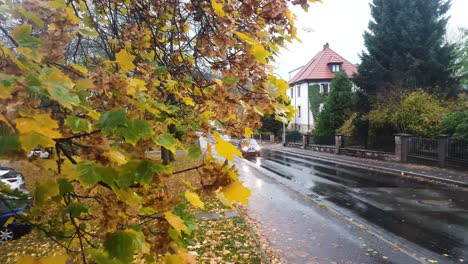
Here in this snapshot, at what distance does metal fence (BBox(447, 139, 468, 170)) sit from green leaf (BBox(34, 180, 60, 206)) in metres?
21.4

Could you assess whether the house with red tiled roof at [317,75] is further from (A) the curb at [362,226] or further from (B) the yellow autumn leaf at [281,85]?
(B) the yellow autumn leaf at [281,85]

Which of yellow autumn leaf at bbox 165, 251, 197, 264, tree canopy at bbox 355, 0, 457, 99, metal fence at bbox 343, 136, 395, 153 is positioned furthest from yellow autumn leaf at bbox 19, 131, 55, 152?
tree canopy at bbox 355, 0, 457, 99

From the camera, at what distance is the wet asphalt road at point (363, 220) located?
7559 millimetres

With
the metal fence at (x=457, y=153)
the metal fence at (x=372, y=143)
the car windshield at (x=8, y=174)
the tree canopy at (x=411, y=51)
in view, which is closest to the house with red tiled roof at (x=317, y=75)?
the metal fence at (x=372, y=143)

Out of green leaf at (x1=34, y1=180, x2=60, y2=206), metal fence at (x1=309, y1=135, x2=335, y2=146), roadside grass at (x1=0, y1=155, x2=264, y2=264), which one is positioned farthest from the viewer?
metal fence at (x1=309, y1=135, x2=335, y2=146)

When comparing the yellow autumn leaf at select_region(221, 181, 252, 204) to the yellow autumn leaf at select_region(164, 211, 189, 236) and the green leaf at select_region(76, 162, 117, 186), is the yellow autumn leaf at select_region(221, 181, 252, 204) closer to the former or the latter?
the yellow autumn leaf at select_region(164, 211, 189, 236)

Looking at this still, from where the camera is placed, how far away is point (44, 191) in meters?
1.69

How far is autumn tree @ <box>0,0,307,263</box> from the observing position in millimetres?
1583

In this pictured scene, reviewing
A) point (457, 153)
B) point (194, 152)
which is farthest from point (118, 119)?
point (457, 153)

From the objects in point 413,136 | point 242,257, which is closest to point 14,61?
point 242,257

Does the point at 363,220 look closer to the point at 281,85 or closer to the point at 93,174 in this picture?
the point at 281,85

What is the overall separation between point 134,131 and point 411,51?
29052 millimetres

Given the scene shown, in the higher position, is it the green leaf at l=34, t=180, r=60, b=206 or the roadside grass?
the green leaf at l=34, t=180, r=60, b=206

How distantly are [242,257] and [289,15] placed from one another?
522 cm
